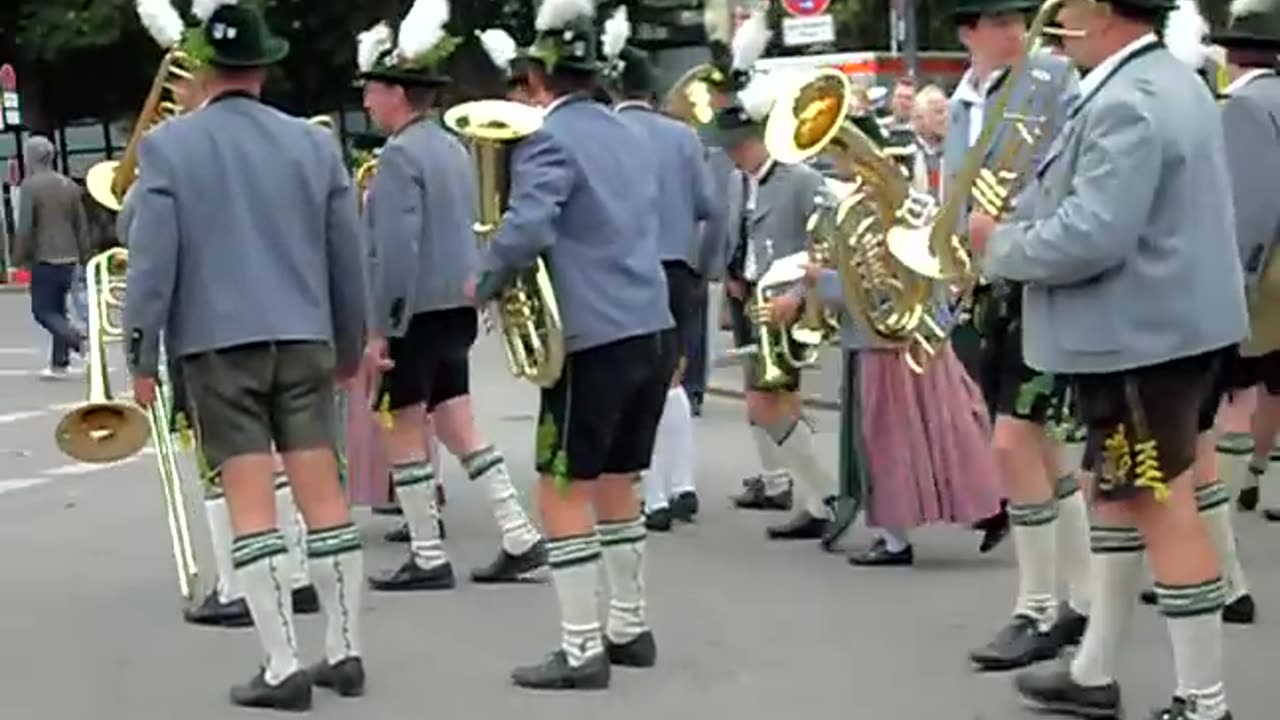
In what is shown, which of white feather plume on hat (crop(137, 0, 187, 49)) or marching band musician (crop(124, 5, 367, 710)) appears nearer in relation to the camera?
marching band musician (crop(124, 5, 367, 710))

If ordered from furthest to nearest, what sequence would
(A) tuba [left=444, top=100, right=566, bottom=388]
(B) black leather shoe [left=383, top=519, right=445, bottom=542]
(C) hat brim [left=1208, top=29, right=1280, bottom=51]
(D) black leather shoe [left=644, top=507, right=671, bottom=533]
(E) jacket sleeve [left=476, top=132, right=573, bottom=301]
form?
(D) black leather shoe [left=644, top=507, right=671, bottom=533] < (B) black leather shoe [left=383, top=519, right=445, bottom=542] < (C) hat brim [left=1208, top=29, right=1280, bottom=51] < (A) tuba [left=444, top=100, right=566, bottom=388] < (E) jacket sleeve [left=476, top=132, right=573, bottom=301]

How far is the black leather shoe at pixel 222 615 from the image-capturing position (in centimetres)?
800

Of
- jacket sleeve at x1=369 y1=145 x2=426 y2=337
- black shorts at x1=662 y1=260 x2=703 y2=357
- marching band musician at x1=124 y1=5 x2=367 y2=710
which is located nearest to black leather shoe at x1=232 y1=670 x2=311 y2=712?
marching band musician at x1=124 y1=5 x2=367 y2=710

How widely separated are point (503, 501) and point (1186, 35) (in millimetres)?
3027

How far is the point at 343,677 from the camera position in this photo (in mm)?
6891

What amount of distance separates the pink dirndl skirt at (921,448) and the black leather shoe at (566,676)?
2180 millimetres

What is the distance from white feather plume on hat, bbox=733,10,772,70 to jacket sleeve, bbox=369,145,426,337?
2470 millimetres

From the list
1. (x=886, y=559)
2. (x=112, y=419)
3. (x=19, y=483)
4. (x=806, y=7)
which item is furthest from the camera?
(x=806, y=7)

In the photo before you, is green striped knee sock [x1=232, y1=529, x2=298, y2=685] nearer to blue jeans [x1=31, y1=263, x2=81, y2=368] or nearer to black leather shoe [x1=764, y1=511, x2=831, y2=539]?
black leather shoe [x1=764, y1=511, x2=831, y2=539]

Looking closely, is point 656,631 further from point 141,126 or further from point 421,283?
point 141,126

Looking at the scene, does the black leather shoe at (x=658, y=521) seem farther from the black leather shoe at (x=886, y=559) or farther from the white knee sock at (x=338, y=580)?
the white knee sock at (x=338, y=580)

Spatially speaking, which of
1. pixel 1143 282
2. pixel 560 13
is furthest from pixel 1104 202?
pixel 560 13

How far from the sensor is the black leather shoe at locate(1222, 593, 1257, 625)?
7582 millimetres

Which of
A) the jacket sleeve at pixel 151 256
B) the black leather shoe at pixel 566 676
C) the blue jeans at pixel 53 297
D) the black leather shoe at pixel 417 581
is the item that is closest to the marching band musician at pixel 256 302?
the jacket sleeve at pixel 151 256
